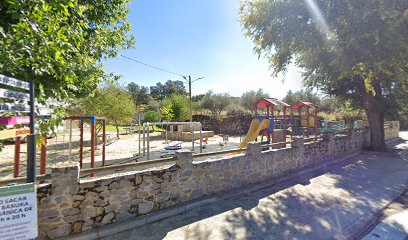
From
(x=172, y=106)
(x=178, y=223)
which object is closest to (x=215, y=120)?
(x=172, y=106)

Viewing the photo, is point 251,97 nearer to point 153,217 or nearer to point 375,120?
point 375,120

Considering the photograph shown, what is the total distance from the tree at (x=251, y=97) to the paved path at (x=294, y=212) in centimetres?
3793

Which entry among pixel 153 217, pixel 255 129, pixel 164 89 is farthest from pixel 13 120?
pixel 164 89

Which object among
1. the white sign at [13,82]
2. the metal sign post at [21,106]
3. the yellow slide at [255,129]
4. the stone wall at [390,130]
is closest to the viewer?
the white sign at [13,82]

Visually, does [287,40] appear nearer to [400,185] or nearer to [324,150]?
[324,150]

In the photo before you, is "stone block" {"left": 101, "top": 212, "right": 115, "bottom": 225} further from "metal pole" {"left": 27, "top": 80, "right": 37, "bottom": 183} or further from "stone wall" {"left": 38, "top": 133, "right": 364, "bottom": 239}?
"metal pole" {"left": 27, "top": 80, "right": 37, "bottom": 183}

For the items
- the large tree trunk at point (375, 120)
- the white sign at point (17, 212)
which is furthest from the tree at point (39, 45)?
the large tree trunk at point (375, 120)

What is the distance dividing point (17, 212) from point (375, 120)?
17394mm

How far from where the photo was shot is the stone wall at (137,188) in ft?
12.6

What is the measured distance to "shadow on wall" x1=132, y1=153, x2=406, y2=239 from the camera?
14.2 ft

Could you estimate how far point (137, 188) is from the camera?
4672mm

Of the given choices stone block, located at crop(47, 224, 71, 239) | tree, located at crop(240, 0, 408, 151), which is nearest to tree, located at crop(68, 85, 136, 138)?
tree, located at crop(240, 0, 408, 151)

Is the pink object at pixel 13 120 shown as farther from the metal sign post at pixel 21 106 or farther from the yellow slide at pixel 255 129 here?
the yellow slide at pixel 255 129

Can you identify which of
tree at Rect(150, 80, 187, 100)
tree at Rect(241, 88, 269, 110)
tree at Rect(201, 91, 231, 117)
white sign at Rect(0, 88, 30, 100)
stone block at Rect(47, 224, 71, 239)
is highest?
tree at Rect(150, 80, 187, 100)
